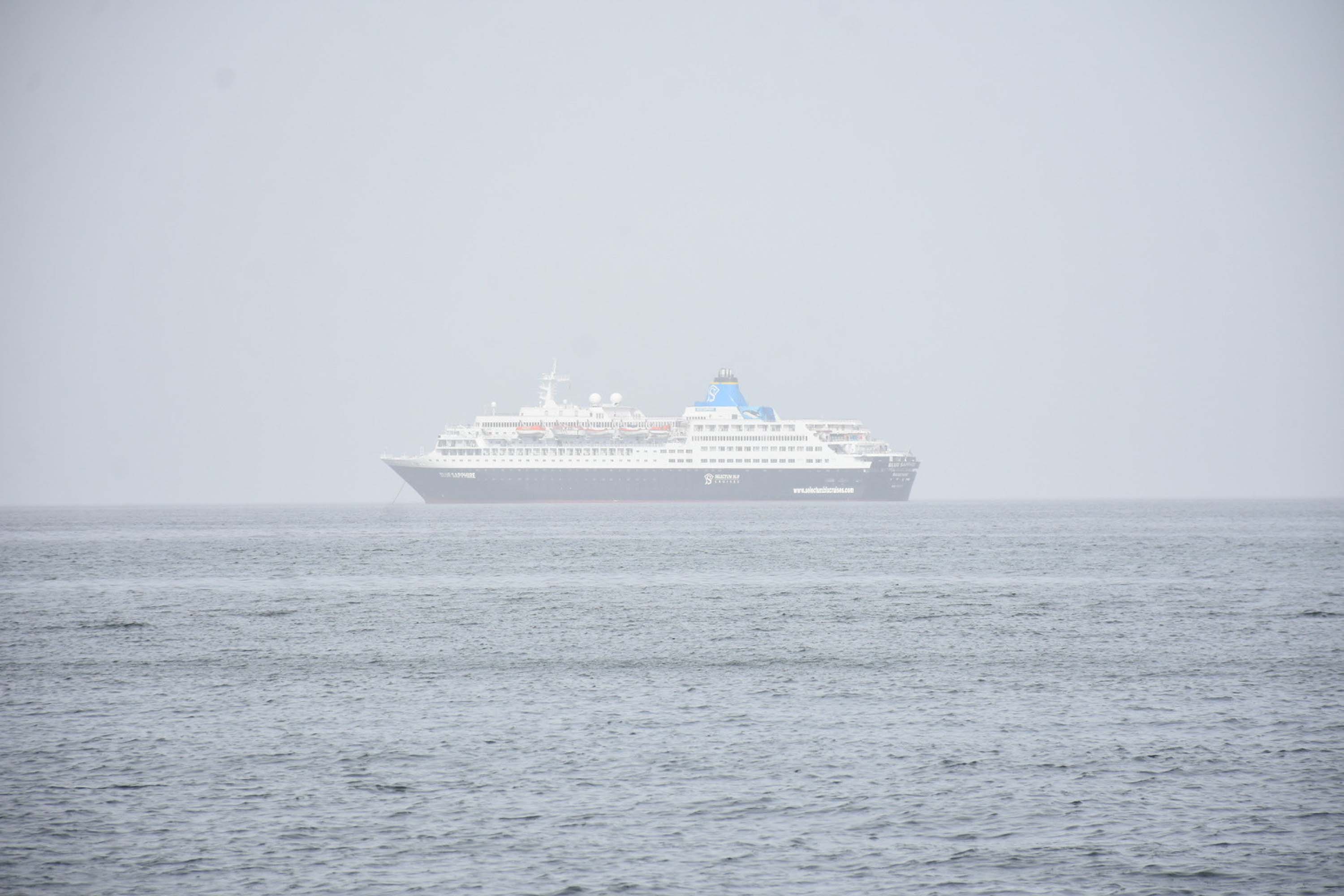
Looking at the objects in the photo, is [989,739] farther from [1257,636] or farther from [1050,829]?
[1257,636]

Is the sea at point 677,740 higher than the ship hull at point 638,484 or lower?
lower

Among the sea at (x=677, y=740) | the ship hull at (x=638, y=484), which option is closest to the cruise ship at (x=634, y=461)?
the ship hull at (x=638, y=484)

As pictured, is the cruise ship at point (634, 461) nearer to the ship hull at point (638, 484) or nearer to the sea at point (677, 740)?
the ship hull at point (638, 484)

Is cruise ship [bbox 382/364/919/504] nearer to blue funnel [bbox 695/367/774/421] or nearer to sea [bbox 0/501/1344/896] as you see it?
blue funnel [bbox 695/367/774/421]

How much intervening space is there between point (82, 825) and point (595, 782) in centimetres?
624

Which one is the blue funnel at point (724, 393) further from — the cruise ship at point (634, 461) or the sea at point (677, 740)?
the sea at point (677, 740)

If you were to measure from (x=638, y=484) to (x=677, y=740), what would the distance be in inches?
4763

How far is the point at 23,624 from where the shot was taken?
125 ft

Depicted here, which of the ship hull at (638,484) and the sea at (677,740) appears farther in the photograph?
the ship hull at (638,484)

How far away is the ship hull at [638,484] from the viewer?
14062cm

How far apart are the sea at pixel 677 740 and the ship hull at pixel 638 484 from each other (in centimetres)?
9121

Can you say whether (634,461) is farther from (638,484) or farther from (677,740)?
(677,740)

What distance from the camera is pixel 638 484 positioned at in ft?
465

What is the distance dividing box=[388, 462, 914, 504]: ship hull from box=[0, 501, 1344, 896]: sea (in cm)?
9121
